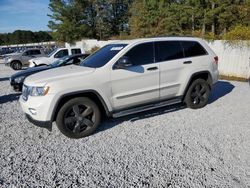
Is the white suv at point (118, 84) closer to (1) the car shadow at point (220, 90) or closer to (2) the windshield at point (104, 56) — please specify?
(2) the windshield at point (104, 56)

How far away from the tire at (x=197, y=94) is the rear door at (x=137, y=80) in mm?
1064

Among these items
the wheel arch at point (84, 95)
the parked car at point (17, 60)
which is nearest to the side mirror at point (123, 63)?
the wheel arch at point (84, 95)

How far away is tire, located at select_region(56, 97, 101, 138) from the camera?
4645 mm

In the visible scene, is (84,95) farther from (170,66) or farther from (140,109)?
(170,66)

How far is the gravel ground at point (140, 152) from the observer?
11.3ft

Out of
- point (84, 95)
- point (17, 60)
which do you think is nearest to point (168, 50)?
point (84, 95)

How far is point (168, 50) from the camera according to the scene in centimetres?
576

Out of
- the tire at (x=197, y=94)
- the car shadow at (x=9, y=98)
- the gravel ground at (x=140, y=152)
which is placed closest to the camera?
the gravel ground at (x=140, y=152)

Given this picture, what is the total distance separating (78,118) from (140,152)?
1.41 m

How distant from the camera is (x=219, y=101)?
23.0 feet

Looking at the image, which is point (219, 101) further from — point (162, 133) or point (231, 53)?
point (231, 53)

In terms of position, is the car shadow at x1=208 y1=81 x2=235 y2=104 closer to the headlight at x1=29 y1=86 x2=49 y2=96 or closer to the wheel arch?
the wheel arch

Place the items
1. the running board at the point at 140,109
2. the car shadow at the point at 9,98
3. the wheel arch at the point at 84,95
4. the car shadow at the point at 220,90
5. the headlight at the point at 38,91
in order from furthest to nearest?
the car shadow at the point at 9,98, the car shadow at the point at 220,90, the running board at the point at 140,109, the wheel arch at the point at 84,95, the headlight at the point at 38,91

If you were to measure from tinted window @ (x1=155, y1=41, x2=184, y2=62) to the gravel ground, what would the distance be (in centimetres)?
136
